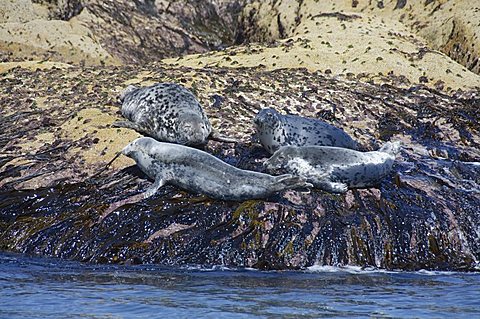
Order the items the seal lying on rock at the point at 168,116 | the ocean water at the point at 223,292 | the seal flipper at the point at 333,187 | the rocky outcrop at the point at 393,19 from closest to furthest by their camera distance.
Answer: the ocean water at the point at 223,292 < the seal flipper at the point at 333,187 < the seal lying on rock at the point at 168,116 < the rocky outcrop at the point at 393,19

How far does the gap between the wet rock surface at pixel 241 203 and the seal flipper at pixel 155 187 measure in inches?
3.2

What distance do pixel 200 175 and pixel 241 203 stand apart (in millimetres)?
466

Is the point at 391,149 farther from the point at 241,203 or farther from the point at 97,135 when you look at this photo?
the point at 97,135

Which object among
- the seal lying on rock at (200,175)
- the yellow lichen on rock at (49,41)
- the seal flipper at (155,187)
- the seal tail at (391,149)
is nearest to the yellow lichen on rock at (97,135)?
the seal lying on rock at (200,175)

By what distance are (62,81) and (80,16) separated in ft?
19.9

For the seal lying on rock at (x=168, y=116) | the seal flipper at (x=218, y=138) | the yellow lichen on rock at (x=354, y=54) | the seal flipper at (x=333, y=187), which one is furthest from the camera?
the yellow lichen on rock at (x=354, y=54)

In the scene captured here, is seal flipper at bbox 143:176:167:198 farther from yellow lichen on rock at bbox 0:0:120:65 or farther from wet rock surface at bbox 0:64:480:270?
yellow lichen on rock at bbox 0:0:120:65

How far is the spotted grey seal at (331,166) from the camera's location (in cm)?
829

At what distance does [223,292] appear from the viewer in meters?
6.03

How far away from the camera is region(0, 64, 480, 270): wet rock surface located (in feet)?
25.0

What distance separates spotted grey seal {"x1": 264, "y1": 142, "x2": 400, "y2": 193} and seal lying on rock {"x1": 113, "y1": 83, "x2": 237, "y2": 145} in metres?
1.07

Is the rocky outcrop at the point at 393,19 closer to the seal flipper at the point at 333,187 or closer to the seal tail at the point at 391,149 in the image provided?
the seal tail at the point at 391,149

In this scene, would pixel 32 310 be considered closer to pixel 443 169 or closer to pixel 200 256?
pixel 200 256

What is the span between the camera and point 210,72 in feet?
38.8
